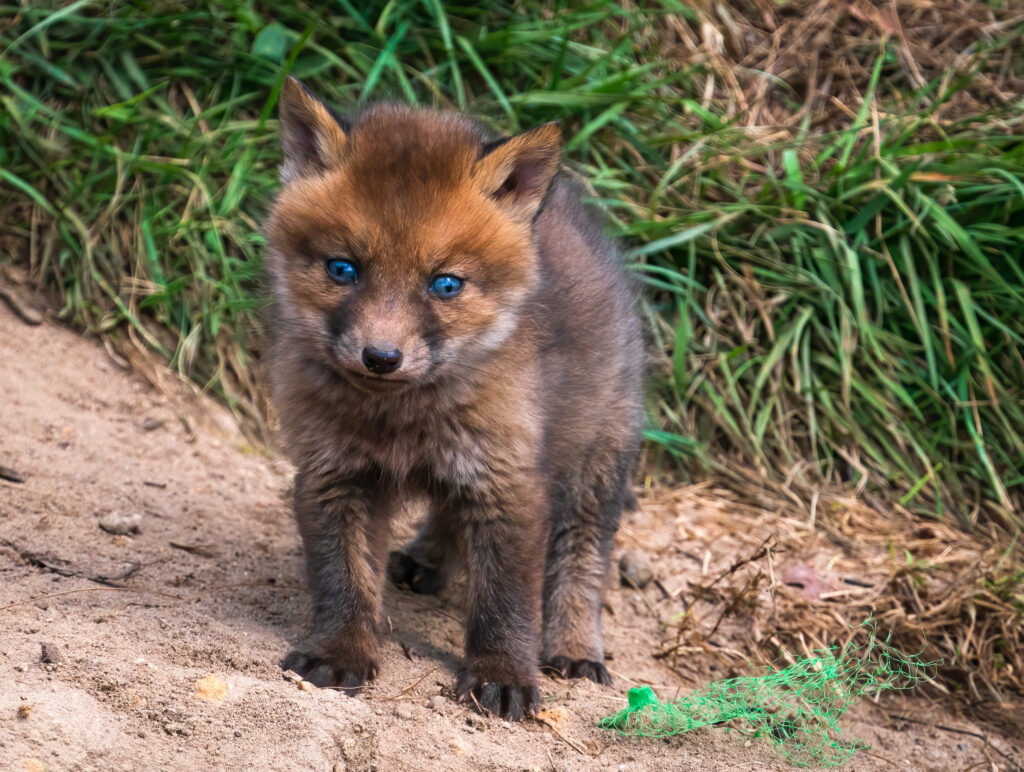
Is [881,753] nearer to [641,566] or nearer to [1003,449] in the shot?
[641,566]

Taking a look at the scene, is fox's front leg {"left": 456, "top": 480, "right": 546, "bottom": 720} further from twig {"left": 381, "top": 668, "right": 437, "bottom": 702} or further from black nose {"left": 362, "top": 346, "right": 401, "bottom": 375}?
black nose {"left": 362, "top": 346, "right": 401, "bottom": 375}

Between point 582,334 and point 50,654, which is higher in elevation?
point 582,334

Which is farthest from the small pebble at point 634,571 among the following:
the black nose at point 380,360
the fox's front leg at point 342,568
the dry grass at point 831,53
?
the dry grass at point 831,53

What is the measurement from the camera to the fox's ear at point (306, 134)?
3.04m

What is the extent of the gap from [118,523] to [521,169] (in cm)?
183

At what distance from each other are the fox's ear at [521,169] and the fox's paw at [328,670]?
4.38 ft

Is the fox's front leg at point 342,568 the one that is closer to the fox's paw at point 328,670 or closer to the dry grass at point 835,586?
the fox's paw at point 328,670

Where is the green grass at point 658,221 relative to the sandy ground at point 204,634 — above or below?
above

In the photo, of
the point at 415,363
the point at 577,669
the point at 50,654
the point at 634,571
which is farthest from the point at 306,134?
the point at 634,571

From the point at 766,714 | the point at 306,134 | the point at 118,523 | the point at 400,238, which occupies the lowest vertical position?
the point at 118,523

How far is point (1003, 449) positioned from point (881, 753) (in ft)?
7.63

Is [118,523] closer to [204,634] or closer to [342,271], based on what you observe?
[204,634]

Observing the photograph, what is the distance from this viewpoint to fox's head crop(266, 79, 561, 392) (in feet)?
9.29

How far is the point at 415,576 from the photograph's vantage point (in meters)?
4.13
